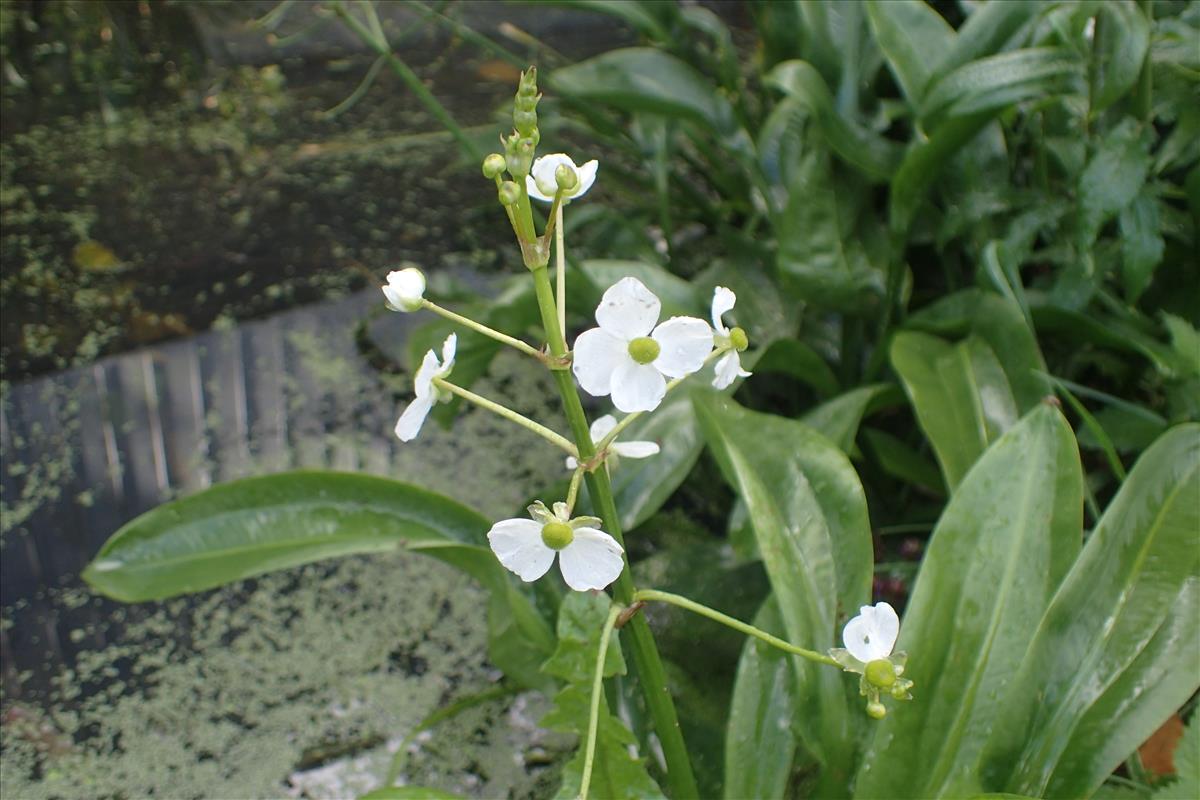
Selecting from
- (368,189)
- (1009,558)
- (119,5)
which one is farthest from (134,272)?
(1009,558)

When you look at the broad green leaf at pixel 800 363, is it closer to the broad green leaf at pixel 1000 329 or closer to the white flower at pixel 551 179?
the broad green leaf at pixel 1000 329

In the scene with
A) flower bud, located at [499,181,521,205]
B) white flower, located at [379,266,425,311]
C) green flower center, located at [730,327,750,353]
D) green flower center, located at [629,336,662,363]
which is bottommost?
green flower center, located at [730,327,750,353]

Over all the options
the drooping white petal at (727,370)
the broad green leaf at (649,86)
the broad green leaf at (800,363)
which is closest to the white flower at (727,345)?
the drooping white petal at (727,370)

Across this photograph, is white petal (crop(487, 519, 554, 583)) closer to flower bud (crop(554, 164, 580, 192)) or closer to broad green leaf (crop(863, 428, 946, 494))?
flower bud (crop(554, 164, 580, 192))

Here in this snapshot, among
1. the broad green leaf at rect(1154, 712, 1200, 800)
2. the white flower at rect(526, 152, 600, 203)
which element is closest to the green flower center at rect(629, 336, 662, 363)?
the white flower at rect(526, 152, 600, 203)

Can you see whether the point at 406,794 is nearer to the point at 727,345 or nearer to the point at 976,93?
the point at 727,345
